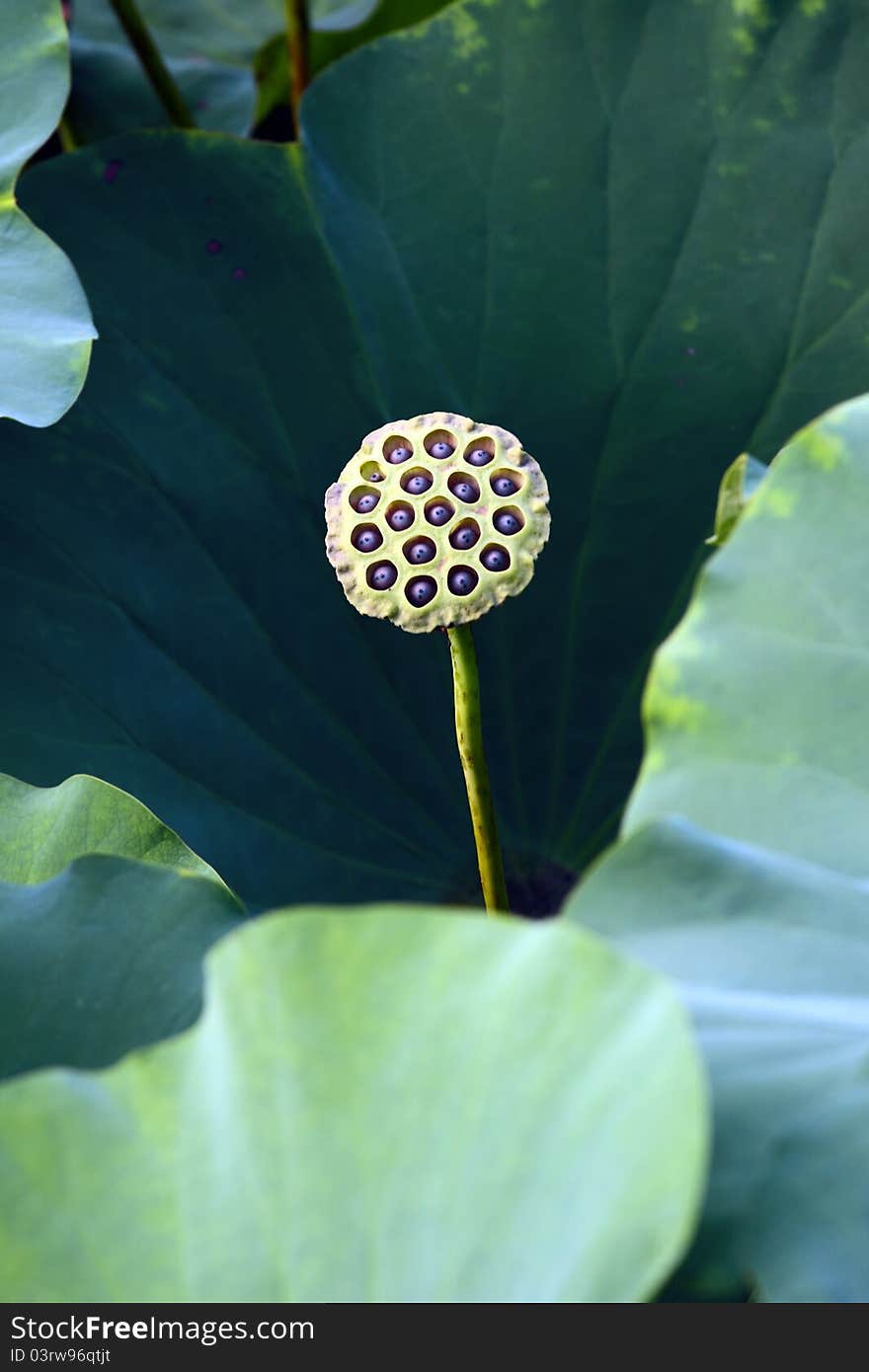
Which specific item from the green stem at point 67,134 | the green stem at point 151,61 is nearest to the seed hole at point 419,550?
the green stem at point 151,61

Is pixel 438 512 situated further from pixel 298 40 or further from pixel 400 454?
pixel 298 40

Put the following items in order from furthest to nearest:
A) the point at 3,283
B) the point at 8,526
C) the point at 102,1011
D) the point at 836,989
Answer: the point at 8,526, the point at 3,283, the point at 102,1011, the point at 836,989

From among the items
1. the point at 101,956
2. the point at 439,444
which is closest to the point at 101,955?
the point at 101,956

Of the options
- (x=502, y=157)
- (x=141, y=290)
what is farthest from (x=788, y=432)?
(x=141, y=290)

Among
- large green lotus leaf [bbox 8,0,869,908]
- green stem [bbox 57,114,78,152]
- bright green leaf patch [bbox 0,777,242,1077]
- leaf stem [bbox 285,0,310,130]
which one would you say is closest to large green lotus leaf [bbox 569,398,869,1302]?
bright green leaf patch [bbox 0,777,242,1077]

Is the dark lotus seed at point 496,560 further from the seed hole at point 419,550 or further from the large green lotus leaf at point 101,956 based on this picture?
the large green lotus leaf at point 101,956
